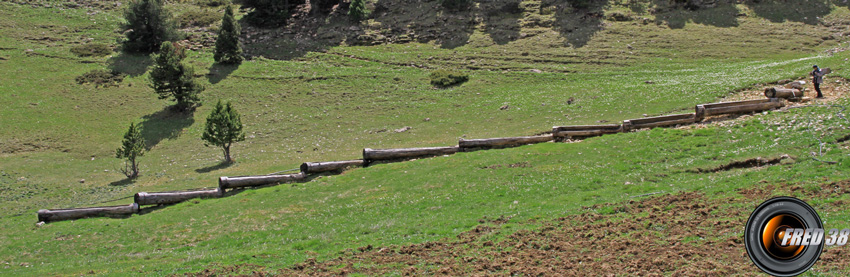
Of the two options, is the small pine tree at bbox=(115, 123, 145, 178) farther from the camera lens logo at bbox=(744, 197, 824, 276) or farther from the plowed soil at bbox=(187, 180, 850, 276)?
the camera lens logo at bbox=(744, 197, 824, 276)

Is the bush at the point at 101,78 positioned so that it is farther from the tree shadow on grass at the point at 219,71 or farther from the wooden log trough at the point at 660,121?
the wooden log trough at the point at 660,121

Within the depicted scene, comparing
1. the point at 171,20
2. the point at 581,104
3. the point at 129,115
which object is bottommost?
the point at 581,104

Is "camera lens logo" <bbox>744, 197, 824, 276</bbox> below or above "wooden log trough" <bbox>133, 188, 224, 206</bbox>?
below

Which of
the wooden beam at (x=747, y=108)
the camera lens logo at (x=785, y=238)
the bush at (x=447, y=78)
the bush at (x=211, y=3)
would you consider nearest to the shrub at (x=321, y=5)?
the bush at (x=211, y=3)

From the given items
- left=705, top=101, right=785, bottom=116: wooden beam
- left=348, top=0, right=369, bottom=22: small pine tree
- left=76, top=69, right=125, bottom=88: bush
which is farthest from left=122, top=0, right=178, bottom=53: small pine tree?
left=705, top=101, right=785, bottom=116: wooden beam

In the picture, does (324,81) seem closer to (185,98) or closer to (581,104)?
(185,98)

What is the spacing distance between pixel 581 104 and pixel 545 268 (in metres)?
32.3

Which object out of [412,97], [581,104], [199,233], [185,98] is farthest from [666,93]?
[185,98]

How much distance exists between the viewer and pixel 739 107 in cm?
3325

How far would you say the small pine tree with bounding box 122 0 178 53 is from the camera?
6681 centimetres

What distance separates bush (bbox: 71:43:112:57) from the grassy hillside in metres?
0.98

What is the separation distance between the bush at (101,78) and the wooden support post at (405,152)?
39724 mm

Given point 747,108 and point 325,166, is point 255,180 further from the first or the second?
point 747,108

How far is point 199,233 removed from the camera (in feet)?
86.7
